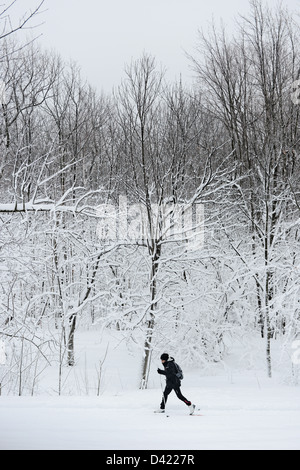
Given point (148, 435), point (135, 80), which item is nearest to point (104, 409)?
point (148, 435)

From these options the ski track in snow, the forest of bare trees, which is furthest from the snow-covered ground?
the forest of bare trees

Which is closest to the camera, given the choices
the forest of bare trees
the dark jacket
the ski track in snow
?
the ski track in snow

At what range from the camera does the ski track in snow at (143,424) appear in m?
5.06

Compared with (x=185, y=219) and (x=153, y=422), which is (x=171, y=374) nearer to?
(x=153, y=422)

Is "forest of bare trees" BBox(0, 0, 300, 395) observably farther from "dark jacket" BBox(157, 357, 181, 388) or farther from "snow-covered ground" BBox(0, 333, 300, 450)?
"dark jacket" BBox(157, 357, 181, 388)

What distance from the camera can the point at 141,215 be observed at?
13820 millimetres

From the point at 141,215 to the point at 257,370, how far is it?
609cm

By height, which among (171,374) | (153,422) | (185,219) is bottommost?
(153,422)

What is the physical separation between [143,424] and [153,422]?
0.34 metres

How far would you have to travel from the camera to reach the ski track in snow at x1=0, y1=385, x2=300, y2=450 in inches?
199

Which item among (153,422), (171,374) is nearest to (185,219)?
(171,374)

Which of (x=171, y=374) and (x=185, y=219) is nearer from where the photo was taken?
(x=171, y=374)

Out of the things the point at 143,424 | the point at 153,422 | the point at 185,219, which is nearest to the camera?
the point at 143,424

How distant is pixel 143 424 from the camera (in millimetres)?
6586
